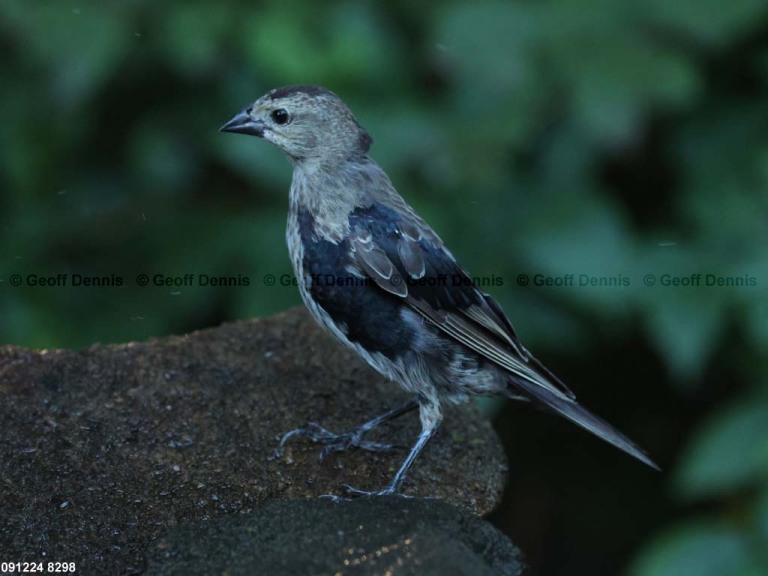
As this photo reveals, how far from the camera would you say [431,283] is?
3.97m

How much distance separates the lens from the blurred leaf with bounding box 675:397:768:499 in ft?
14.5

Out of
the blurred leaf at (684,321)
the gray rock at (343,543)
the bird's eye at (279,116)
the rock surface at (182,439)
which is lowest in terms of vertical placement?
the rock surface at (182,439)

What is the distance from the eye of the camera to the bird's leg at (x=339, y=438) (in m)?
3.98

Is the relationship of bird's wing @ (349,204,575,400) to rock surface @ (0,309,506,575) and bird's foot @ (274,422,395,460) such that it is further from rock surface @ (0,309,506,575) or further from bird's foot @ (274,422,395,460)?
bird's foot @ (274,422,395,460)

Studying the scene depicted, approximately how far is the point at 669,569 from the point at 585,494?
1900 mm

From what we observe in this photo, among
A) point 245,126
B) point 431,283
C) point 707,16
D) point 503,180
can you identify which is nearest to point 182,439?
point 431,283

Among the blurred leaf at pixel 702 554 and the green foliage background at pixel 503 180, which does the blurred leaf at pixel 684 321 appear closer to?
the green foliage background at pixel 503 180

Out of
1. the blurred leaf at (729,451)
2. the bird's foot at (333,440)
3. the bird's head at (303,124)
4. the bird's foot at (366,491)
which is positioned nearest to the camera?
the bird's foot at (366,491)

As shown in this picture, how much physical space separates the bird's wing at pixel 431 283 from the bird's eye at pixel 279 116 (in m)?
0.52

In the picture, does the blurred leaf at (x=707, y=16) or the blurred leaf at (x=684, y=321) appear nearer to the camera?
the blurred leaf at (x=684, y=321)

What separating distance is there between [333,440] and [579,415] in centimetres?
94

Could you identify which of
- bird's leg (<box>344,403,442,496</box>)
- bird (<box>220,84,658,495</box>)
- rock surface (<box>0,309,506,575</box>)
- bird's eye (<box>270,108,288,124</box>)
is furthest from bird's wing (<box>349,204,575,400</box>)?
bird's eye (<box>270,108,288,124</box>)

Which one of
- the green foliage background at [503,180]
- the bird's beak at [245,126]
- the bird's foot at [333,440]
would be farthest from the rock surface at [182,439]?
the bird's beak at [245,126]

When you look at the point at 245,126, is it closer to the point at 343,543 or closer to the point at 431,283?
the point at 431,283
